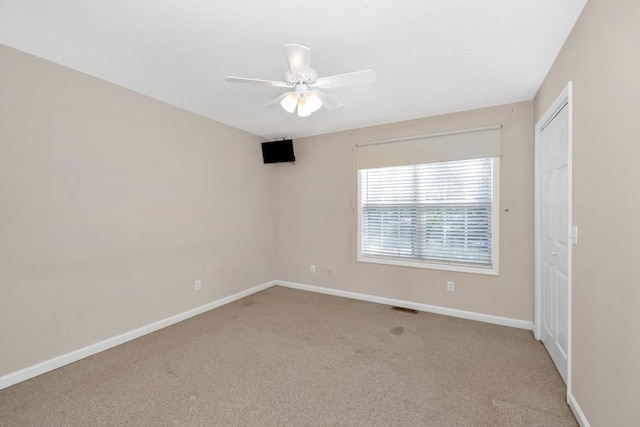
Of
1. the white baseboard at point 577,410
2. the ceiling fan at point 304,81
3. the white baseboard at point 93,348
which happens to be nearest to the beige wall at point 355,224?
the white baseboard at point 577,410

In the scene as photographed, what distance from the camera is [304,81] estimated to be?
6.60 feet

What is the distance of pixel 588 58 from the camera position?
1608 millimetres

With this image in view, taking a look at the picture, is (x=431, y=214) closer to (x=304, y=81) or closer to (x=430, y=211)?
(x=430, y=211)

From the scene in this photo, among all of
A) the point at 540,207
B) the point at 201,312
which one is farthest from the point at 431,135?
the point at 201,312

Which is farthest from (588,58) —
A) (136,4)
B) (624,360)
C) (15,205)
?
(15,205)

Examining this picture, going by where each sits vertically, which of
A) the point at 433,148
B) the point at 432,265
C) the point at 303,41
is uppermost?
the point at 303,41

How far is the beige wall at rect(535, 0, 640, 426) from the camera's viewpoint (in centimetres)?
120

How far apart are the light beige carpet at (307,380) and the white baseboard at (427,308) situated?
125 millimetres

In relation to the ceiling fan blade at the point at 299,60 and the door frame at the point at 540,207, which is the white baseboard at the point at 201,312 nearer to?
the door frame at the point at 540,207

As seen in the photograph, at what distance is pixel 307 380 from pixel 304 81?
2.25 m

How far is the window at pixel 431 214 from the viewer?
3.30 metres

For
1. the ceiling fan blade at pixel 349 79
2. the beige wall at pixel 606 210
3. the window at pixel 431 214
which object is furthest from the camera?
the window at pixel 431 214

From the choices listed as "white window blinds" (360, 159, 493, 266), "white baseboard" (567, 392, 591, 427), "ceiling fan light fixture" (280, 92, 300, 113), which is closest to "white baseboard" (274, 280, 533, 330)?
"white window blinds" (360, 159, 493, 266)

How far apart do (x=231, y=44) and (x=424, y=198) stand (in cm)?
280
